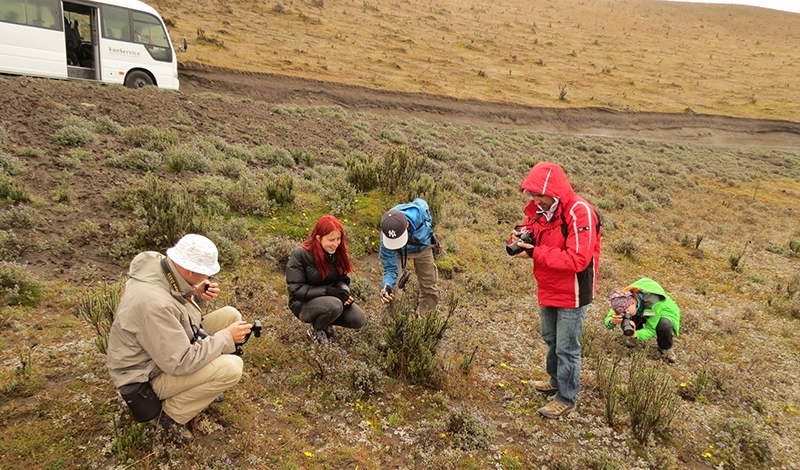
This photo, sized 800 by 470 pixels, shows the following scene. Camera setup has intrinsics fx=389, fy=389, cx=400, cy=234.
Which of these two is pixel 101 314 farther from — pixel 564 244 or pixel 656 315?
pixel 656 315

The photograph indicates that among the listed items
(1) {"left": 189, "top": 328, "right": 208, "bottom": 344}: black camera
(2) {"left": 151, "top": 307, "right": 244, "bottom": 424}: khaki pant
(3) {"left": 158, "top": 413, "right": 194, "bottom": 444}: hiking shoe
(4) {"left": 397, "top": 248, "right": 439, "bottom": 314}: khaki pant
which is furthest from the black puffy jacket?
(3) {"left": 158, "top": 413, "right": 194, "bottom": 444}: hiking shoe

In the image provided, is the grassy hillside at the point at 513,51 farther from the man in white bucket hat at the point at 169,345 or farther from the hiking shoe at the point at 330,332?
the man in white bucket hat at the point at 169,345

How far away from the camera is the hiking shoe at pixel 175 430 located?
2924 mm

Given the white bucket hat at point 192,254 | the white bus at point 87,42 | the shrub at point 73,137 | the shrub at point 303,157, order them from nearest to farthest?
the white bucket hat at point 192,254, the shrub at point 73,137, the shrub at point 303,157, the white bus at point 87,42

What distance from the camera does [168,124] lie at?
9.64 metres

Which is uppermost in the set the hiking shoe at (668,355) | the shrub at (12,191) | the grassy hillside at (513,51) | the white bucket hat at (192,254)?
the grassy hillside at (513,51)

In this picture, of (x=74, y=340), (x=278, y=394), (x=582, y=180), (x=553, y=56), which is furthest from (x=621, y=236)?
(x=553, y=56)

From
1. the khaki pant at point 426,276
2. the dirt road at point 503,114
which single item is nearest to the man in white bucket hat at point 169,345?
the khaki pant at point 426,276

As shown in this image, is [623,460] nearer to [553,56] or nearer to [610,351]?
[610,351]

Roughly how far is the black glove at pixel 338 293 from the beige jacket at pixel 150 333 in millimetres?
1632

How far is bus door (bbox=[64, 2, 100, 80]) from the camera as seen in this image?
43.2ft

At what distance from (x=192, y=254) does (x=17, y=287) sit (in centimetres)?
290

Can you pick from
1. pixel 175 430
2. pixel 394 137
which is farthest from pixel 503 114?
pixel 175 430

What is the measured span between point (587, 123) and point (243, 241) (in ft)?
103
